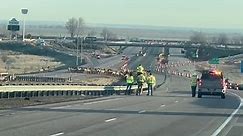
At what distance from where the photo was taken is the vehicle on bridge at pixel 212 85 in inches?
1816

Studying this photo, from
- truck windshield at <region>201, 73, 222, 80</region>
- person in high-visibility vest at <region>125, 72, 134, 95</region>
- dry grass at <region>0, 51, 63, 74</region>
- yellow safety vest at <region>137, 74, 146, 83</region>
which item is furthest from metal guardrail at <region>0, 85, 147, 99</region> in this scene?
dry grass at <region>0, 51, 63, 74</region>

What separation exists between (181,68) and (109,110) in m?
Result: 112

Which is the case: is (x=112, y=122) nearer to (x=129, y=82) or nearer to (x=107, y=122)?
(x=107, y=122)

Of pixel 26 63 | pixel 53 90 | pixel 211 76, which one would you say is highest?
pixel 211 76

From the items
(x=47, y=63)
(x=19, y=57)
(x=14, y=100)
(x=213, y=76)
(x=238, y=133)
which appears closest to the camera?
(x=238, y=133)

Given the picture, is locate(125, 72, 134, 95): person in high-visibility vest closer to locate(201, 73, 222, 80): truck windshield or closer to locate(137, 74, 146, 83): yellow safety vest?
locate(137, 74, 146, 83): yellow safety vest

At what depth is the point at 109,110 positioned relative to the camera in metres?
29.4

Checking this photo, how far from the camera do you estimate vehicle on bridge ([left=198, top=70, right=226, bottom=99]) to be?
46.1m

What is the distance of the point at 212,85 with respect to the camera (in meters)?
46.3

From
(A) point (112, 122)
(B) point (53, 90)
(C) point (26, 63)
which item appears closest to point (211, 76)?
(B) point (53, 90)

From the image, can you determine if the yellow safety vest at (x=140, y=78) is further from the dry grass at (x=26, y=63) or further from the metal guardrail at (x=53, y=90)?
the dry grass at (x=26, y=63)

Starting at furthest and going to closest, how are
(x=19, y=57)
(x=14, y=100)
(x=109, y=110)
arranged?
(x=19, y=57) → (x=14, y=100) → (x=109, y=110)

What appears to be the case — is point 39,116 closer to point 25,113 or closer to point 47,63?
point 25,113

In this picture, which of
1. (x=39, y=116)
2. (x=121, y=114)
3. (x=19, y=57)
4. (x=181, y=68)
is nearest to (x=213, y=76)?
(x=121, y=114)
